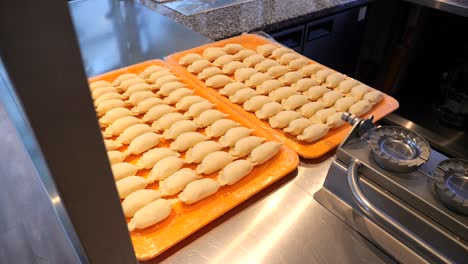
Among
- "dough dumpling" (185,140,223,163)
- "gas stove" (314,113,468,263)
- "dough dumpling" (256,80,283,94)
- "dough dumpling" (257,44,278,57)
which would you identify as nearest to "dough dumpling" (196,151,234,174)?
"dough dumpling" (185,140,223,163)

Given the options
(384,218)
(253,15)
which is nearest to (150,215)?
(384,218)

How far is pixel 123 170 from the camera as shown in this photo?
811 mm

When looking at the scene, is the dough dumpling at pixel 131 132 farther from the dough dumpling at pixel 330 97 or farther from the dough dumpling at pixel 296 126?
the dough dumpling at pixel 330 97

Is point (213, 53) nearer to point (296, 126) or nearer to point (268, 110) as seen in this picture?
point (268, 110)

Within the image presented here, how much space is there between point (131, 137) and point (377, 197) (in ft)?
2.16

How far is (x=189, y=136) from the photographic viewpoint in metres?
0.93

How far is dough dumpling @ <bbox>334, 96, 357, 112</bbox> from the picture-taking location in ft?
3.53

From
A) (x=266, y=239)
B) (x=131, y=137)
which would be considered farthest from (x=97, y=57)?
(x=266, y=239)

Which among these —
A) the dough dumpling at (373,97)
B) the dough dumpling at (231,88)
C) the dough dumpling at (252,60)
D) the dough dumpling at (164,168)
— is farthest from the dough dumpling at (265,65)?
the dough dumpling at (164,168)

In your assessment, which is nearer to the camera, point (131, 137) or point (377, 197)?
point (377, 197)

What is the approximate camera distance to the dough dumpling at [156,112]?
1031mm

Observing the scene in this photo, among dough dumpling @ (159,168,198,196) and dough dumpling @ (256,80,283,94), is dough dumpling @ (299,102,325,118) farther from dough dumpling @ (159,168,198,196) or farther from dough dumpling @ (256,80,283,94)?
dough dumpling @ (159,168,198,196)

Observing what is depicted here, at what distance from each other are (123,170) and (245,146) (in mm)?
323

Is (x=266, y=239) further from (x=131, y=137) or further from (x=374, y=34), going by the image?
(x=374, y=34)
